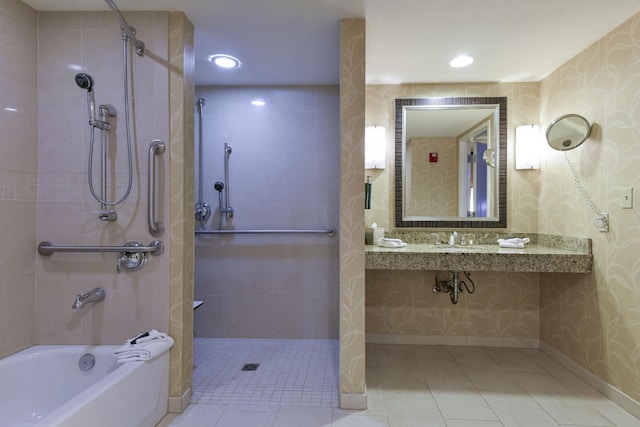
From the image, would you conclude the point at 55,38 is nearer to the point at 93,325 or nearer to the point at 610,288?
the point at 93,325

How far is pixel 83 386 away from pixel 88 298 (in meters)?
0.45

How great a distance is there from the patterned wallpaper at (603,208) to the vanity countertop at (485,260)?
0.14 meters

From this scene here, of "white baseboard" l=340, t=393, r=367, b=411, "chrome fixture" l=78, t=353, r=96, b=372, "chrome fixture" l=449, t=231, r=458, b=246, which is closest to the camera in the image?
"chrome fixture" l=78, t=353, r=96, b=372

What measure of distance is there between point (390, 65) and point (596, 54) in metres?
1.28

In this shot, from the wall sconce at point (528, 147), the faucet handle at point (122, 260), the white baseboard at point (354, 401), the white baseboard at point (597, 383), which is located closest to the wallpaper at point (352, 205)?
the white baseboard at point (354, 401)

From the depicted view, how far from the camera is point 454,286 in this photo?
2617mm

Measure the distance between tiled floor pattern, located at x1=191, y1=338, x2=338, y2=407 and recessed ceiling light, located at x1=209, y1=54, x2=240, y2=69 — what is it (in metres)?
2.20

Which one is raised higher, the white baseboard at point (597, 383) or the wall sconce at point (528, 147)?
the wall sconce at point (528, 147)

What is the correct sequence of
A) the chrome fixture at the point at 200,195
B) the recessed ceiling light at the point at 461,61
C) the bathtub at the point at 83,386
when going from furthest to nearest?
1. the chrome fixture at the point at 200,195
2. the recessed ceiling light at the point at 461,61
3. the bathtub at the point at 83,386

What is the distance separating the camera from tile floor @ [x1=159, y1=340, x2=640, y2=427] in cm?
176

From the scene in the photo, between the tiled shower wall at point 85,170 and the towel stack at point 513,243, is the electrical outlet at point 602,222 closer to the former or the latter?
the towel stack at point 513,243

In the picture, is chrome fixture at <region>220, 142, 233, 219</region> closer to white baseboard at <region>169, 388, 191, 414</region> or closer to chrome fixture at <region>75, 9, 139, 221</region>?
Result: chrome fixture at <region>75, 9, 139, 221</region>

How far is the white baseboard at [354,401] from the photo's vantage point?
1.85m

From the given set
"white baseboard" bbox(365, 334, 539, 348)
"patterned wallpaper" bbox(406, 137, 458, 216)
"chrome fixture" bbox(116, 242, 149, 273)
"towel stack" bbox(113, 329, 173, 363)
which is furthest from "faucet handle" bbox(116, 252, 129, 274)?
"patterned wallpaper" bbox(406, 137, 458, 216)
